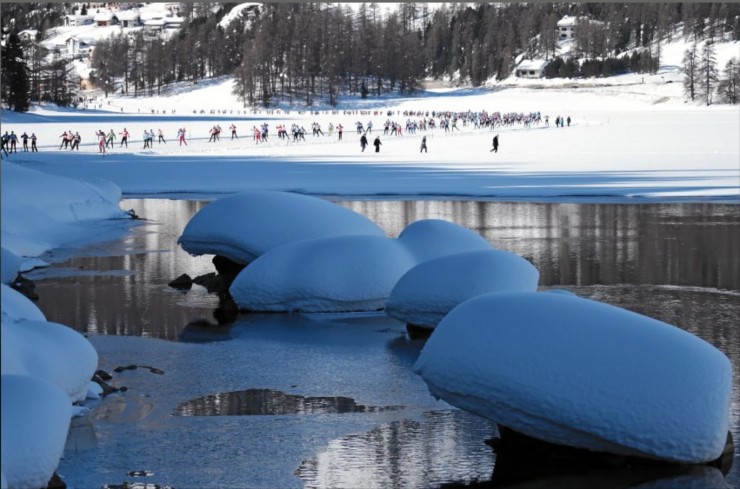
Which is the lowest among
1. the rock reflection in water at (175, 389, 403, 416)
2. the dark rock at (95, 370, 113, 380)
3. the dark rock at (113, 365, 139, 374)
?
the dark rock at (113, 365, 139, 374)

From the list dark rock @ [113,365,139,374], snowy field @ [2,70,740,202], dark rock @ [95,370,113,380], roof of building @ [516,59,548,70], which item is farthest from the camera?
roof of building @ [516,59,548,70]

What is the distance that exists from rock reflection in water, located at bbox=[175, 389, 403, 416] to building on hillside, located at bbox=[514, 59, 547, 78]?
155503 millimetres

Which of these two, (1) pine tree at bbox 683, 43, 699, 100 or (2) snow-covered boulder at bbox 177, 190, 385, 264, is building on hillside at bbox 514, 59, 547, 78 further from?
(2) snow-covered boulder at bbox 177, 190, 385, 264

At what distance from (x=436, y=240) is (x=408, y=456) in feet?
21.4

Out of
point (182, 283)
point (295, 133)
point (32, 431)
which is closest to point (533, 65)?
point (295, 133)

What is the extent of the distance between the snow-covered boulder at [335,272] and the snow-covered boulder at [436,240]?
0.27 m

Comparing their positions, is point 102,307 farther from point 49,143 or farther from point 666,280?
point 49,143

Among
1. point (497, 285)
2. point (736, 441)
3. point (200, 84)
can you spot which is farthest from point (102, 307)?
point (200, 84)

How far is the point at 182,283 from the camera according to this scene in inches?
657

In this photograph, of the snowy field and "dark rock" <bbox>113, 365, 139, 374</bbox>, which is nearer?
"dark rock" <bbox>113, 365, 139, 374</bbox>

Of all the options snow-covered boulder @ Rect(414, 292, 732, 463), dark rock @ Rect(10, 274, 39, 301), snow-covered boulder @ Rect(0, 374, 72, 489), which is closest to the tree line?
dark rock @ Rect(10, 274, 39, 301)

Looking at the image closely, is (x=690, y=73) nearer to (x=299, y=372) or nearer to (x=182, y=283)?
(x=182, y=283)

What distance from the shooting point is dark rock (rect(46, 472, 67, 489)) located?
7.43 metres

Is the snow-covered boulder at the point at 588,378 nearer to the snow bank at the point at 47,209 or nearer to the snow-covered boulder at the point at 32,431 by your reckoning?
the snow-covered boulder at the point at 32,431
